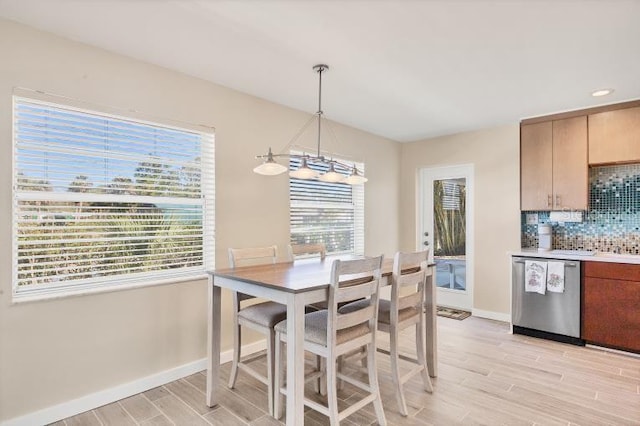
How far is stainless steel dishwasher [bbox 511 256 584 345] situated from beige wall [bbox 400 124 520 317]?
52 centimetres

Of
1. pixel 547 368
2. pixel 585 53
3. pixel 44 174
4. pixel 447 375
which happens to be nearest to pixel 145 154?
pixel 44 174

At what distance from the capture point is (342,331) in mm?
2158

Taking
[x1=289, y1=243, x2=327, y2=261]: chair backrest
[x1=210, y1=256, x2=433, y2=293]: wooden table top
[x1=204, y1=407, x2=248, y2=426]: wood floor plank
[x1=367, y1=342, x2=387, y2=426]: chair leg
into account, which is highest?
[x1=289, y1=243, x2=327, y2=261]: chair backrest

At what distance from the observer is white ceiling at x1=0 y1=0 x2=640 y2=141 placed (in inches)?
79.4

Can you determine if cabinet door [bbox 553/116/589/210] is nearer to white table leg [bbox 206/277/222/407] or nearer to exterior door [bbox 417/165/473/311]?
exterior door [bbox 417/165/473/311]

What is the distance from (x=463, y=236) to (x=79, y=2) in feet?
15.2

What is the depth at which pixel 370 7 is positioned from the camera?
1998mm

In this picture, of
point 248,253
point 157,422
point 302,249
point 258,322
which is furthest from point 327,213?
point 157,422

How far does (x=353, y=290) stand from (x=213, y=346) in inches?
43.7

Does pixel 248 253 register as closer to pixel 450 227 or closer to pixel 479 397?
pixel 479 397

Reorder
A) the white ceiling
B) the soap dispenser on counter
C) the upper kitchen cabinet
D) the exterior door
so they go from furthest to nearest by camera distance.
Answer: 1. the exterior door
2. the soap dispenser on counter
3. the upper kitchen cabinet
4. the white ceiling

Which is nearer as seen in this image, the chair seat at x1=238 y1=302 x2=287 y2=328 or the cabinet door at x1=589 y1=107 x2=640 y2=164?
the chair seat at x1=238 y1=302 x2=287 y2=328

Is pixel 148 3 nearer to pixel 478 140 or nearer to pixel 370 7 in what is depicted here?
pixel 370 7

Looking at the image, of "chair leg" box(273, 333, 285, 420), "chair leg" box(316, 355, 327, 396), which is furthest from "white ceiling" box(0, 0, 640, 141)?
"chair leg" box(316, 355, 327, 396)
